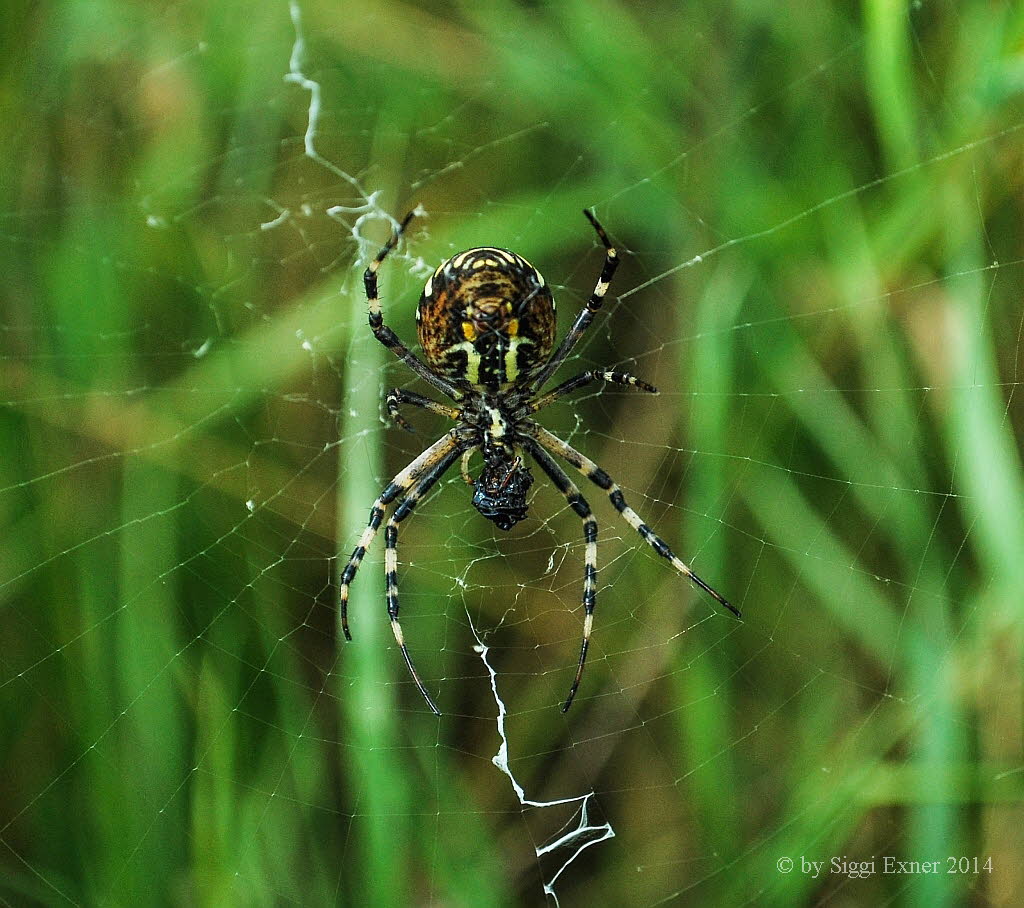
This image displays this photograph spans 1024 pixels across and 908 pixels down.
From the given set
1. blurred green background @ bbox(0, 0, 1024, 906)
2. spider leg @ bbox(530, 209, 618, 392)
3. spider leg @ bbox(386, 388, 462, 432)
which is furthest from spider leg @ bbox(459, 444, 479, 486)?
spider leg @ bbox(530, 209, 618, 392)

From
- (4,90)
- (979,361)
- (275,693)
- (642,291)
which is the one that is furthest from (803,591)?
(4,90)

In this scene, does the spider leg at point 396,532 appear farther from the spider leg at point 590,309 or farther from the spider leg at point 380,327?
the spider leg at point 590,309

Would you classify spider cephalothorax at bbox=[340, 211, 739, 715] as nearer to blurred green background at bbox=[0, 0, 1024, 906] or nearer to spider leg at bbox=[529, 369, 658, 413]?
spider leg at bbox=[529, 369, 658, 413]

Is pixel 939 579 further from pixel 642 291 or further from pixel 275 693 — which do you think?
pixel 275 693

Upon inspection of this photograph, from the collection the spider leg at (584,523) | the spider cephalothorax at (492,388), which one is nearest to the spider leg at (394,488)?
the spider cephalothorax at (492,388)

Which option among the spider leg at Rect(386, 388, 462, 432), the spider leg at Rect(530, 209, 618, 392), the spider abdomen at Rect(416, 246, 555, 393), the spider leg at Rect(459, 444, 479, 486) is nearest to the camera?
the spider abdomen at Rect(416, 246, 555, 393)

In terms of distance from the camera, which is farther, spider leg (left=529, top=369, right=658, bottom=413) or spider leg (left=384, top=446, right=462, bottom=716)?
spider leg (left=384, top=446, right=462, bottom=716)
